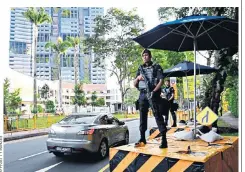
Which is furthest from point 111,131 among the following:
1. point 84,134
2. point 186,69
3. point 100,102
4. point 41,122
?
point 186,69

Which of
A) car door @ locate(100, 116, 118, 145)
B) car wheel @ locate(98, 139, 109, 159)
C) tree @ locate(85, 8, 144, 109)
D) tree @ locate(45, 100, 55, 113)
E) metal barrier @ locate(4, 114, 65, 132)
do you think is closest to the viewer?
metal barrier @ locate(4, 114, 65, 132)

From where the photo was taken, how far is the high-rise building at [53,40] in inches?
121

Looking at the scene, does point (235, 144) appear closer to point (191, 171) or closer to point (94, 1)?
point (191, 171)

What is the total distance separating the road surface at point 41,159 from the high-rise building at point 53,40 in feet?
2.76

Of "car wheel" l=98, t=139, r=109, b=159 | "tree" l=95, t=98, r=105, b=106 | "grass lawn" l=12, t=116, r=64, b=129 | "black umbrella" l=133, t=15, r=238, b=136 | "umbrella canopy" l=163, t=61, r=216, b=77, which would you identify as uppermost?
"black umbrella" l=133, t=15, r=238, b=136

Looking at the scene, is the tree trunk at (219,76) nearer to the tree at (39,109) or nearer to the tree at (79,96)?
the tree at (79,96)

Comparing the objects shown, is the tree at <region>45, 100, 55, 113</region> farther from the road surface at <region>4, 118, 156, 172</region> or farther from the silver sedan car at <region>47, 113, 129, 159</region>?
the road surface at <region>4, 118, 156, 172</region>

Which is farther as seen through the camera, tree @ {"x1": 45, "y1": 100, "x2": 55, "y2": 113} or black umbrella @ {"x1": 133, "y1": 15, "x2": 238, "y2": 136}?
tree @ {"x1": 45, "y1": 100, "x2": 55, "y2": 113}

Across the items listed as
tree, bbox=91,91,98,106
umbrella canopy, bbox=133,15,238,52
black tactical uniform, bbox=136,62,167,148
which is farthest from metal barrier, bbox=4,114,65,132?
umbrella canopy, bbox=133,15,238,52

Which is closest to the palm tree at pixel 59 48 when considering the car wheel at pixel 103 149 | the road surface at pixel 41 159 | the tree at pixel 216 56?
the road surface at pixel 41 159

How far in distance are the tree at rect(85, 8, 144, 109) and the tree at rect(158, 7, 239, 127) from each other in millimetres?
450

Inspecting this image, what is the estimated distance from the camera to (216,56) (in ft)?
14.5

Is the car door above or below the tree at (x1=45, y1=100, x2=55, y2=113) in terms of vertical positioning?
below

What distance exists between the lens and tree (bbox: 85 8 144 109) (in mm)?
3383
